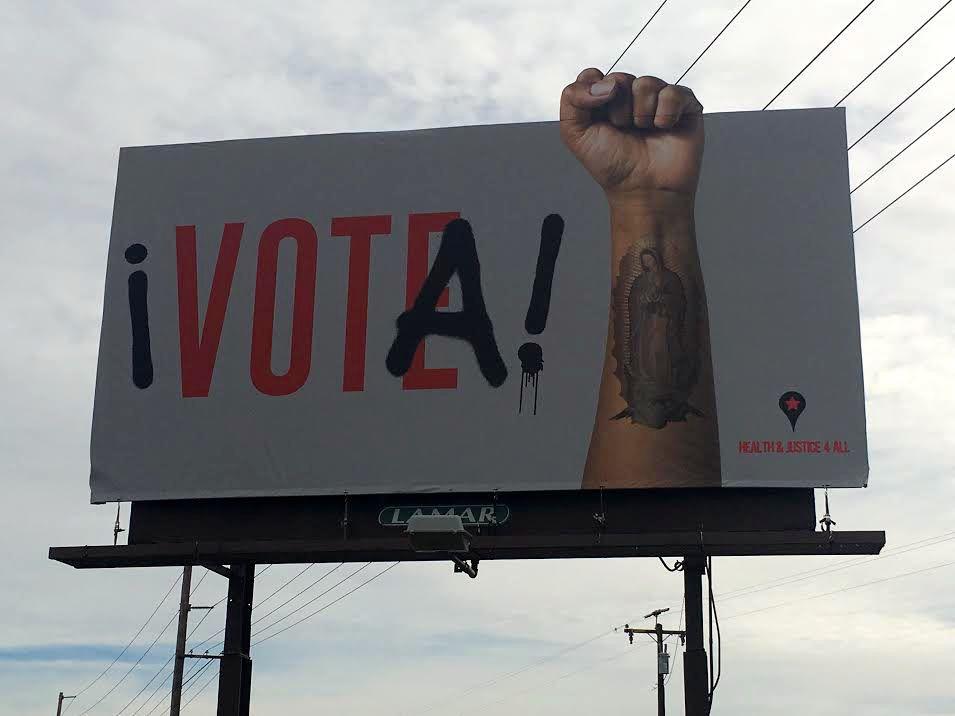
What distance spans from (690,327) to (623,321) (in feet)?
2.31

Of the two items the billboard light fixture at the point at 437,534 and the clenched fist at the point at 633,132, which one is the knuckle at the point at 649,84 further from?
the billboard light fixture at the point at 437,534

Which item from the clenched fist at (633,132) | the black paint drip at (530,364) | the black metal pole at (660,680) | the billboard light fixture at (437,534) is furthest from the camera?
the black metal pole at (660,680)

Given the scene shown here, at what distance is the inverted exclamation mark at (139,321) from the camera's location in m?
14.2

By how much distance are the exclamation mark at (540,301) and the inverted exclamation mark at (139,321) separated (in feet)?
13.7

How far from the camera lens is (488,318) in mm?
13742

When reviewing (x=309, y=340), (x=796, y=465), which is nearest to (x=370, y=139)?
(x=309, y=340)

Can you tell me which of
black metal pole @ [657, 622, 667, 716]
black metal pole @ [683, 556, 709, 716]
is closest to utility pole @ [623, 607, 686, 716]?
black metal pole @ [657, 622, 667, 716]

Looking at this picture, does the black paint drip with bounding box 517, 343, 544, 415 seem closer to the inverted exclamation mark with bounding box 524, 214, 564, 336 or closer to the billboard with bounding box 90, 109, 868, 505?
Result: the billboard with bounding box 90, 109, 868, 505

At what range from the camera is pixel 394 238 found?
46.8 ft

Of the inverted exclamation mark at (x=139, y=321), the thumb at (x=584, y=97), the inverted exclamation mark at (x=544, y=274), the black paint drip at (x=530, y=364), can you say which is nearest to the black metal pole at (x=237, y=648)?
the inverted exclamation mark at (x=139, y=321)

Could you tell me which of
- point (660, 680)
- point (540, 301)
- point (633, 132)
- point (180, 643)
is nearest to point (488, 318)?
point (540, 301)

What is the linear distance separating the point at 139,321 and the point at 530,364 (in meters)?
4.46

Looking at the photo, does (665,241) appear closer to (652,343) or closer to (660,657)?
(652,343)

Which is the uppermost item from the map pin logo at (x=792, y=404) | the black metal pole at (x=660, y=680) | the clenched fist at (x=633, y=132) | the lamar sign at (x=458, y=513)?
the clenched fist at (x=633, y=132)
